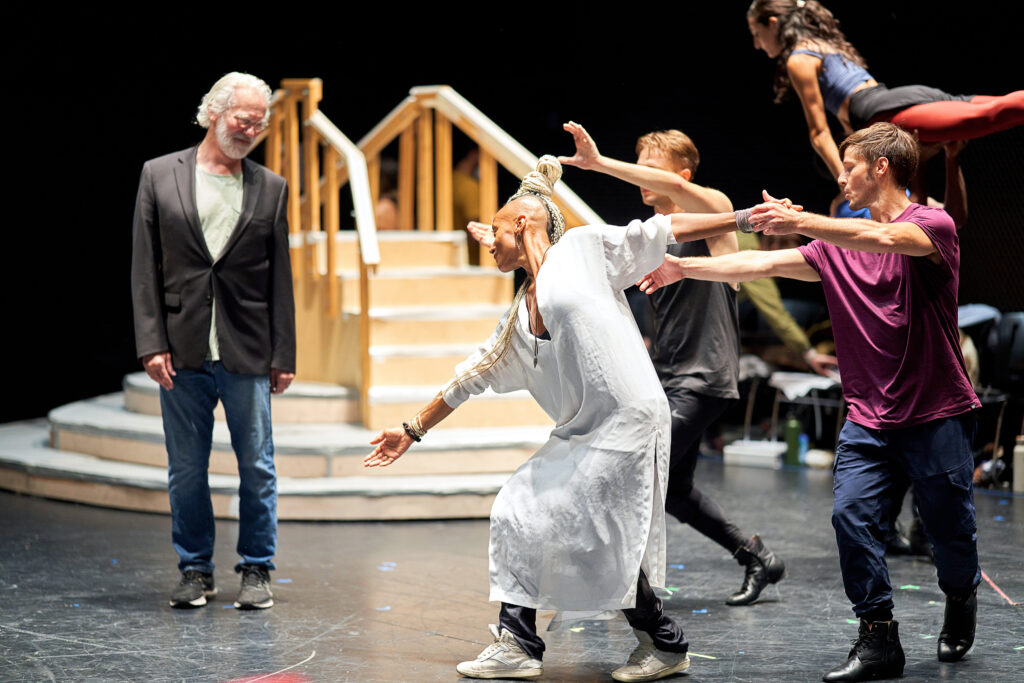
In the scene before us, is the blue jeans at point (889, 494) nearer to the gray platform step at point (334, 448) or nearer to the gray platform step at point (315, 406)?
the gray platform step at point (334, 448)

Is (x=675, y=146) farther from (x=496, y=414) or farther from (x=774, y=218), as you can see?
(x=496, y=414)

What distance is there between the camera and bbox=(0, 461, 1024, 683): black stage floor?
3242mm

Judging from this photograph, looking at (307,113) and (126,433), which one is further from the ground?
(307,113)

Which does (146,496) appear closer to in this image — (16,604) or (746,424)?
(16,604)

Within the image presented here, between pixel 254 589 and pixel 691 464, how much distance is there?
4.81 feet

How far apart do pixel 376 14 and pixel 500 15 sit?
0.99 m

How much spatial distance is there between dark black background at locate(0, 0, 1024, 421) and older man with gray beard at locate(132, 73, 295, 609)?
387 cm

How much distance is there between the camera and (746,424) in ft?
23.8

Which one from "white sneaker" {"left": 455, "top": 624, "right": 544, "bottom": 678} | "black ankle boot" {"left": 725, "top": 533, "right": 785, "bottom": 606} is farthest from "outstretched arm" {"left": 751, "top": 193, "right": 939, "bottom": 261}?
"black ankle boot" {"left": 725, "top": 533, "right": 785, "bottom": 606}

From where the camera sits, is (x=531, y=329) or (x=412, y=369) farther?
(x=412, y=369)

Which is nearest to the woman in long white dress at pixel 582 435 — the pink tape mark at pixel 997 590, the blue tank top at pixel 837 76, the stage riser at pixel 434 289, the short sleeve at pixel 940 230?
the short sleeve at pixel 940 230

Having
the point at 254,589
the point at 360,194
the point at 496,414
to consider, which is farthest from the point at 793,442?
the point at 254,589

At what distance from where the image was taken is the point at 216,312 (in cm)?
379

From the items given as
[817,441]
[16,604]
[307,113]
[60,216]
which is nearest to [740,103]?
[817,441]
